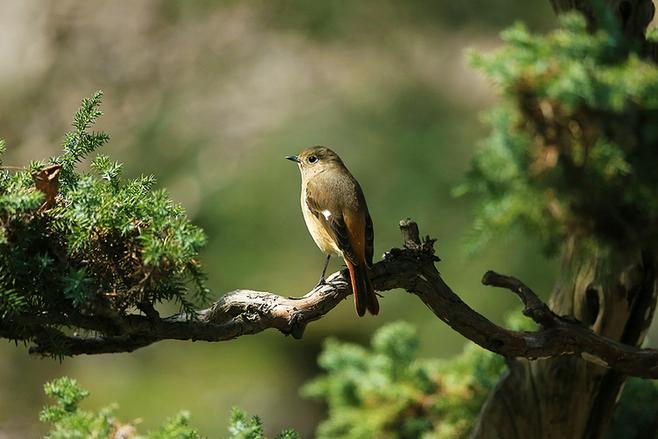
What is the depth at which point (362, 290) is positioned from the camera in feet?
11.4

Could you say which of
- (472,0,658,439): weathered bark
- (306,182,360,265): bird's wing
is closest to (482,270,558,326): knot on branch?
(472,0,658,439): weathered bark

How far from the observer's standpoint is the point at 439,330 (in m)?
7.64

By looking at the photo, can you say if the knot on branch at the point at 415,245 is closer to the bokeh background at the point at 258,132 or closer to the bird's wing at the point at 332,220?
the bird's wing at the point at 332,220

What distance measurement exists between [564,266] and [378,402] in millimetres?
1463

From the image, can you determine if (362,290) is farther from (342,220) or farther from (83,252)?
(83,252)

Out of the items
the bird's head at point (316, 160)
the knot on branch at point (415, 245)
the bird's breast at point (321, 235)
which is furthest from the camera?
the bird's head at point (316, 160)

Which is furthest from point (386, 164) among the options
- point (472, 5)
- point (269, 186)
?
point (472, 5)

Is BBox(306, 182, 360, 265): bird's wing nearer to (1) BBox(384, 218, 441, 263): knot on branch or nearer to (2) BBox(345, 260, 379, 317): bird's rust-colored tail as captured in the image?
(2) BBox(345, 260, 379, 317): bird's rust-colored tail

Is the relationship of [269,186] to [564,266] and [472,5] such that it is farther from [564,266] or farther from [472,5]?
[564,266]

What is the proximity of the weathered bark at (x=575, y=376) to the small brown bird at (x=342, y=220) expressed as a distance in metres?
0.81

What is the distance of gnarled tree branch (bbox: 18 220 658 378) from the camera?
9.08 feet

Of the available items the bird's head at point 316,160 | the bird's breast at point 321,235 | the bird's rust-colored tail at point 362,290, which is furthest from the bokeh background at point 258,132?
the bird's rust-colored tail at point 362,290

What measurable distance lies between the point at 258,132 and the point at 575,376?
19.9 feet

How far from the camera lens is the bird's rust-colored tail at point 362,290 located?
3438 millimetres
